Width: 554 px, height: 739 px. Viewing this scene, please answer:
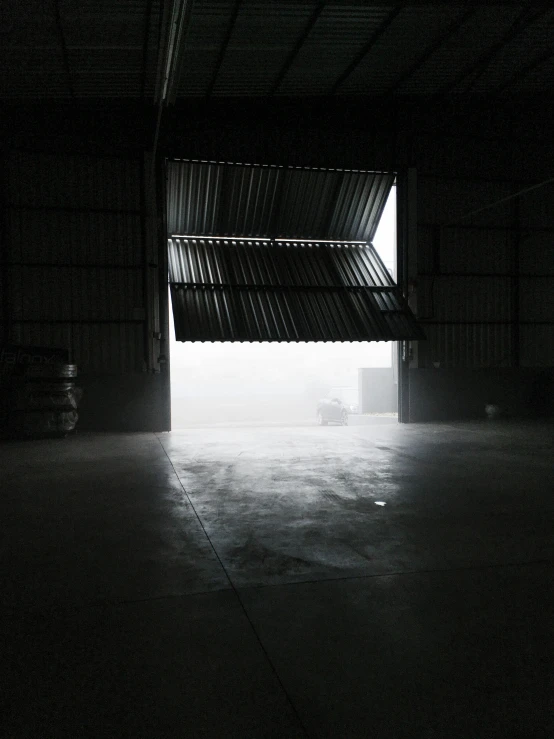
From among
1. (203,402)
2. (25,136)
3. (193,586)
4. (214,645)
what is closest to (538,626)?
(214,645)

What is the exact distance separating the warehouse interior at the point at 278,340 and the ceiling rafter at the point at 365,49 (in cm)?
8

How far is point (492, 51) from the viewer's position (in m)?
10.9

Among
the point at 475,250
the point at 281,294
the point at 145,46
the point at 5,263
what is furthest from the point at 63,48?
A: the point at 475,250

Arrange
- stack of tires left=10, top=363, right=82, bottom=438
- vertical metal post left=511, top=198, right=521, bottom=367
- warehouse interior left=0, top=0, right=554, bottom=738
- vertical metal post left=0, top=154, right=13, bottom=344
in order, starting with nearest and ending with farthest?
warehouse interior left=0, top=0, right=554, bottom=738 < stack of tires left=10, top=363, right=82, bottom=438 < vertical metal post left=0, top=154, right=13, bottom=344 < vertical metal post left=511, top=198, right=521, bottom=367

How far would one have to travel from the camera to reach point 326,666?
2.51 m

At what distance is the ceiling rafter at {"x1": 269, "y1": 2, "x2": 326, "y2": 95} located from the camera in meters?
9.29

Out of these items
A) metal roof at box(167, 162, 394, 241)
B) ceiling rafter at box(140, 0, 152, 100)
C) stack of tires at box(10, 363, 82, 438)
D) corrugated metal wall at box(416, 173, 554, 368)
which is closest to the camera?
ceiling rafter at box(140, 0, 152, 100)

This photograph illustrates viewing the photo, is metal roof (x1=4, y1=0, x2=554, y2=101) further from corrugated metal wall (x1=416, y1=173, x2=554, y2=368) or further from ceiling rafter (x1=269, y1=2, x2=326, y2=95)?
corrugated metal wall (x1=416, y1=173, x2=554, y2=368)

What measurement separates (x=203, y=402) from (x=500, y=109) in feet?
68.0

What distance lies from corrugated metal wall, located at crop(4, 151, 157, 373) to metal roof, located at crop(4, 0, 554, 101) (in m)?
1.57

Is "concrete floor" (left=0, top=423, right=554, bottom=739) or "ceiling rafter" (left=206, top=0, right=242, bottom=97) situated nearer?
"concrete floor" (left=0, top=423, right=554, bottom=739)

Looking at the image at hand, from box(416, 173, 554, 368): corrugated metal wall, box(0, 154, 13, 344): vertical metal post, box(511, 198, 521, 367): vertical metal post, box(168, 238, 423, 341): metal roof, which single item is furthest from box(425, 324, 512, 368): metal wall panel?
box(0, 154, 13, 344): vertical metal post

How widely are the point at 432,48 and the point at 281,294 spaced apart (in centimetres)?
587

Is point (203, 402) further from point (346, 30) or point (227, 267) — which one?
point (346, 30)
